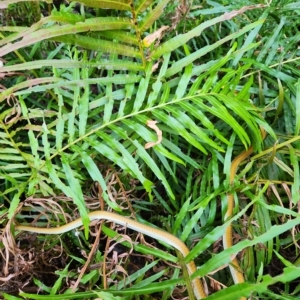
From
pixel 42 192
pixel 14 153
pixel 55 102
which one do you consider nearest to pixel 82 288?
pixel 42 192

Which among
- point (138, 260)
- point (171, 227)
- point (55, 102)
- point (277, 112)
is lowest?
point (138, 260)

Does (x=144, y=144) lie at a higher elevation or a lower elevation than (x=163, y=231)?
higher

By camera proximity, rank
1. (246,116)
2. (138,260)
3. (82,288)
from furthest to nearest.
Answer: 1. (138,260)
2. (82,288)
3. (246,116)

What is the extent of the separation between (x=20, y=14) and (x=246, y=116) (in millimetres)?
984

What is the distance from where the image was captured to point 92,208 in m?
1.18

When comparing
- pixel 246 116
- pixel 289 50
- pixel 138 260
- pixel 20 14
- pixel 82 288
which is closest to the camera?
pixel 246 116

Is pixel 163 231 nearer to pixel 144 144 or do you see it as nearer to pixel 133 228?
pixel 133 228

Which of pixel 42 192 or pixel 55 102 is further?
pixel 55 102

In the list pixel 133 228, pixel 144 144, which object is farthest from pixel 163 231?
pixel 144 144

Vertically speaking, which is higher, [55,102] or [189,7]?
[189,7]

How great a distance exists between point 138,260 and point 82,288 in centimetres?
21

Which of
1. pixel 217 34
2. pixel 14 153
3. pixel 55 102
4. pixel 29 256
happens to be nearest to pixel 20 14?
pixel 55 102

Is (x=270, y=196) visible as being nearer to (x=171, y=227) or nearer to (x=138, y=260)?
(x=171, y=227)

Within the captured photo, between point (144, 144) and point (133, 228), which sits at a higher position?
point (144, 144)
